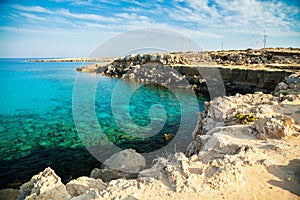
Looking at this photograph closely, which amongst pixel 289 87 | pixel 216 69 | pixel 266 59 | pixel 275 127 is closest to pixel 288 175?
pixel 275 127

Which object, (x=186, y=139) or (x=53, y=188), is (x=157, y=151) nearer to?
(x=186, y=139)

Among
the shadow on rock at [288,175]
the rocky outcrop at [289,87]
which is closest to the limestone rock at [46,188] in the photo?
the shadow on rock at [288,175]

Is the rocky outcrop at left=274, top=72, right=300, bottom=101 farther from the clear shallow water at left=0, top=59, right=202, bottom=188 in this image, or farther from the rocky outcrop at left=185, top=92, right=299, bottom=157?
the clear shallow water at left=0, top=59, right=202, bottom=188

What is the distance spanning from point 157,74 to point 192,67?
894cm

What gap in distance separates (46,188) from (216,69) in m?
36.5

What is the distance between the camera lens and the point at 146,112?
2323 cm

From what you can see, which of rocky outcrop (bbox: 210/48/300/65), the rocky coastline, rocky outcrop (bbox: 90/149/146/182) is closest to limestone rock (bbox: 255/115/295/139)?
the rocky coastline

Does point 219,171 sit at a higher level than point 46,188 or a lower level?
higher

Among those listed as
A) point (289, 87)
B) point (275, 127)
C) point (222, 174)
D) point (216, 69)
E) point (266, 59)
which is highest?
point (266, 59)

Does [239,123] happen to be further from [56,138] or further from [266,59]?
[266,59]

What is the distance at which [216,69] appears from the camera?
124ft

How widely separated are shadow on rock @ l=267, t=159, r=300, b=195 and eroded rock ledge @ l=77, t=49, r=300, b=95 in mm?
27006

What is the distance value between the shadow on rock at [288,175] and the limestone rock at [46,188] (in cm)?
593

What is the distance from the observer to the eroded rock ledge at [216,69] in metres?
30.9
